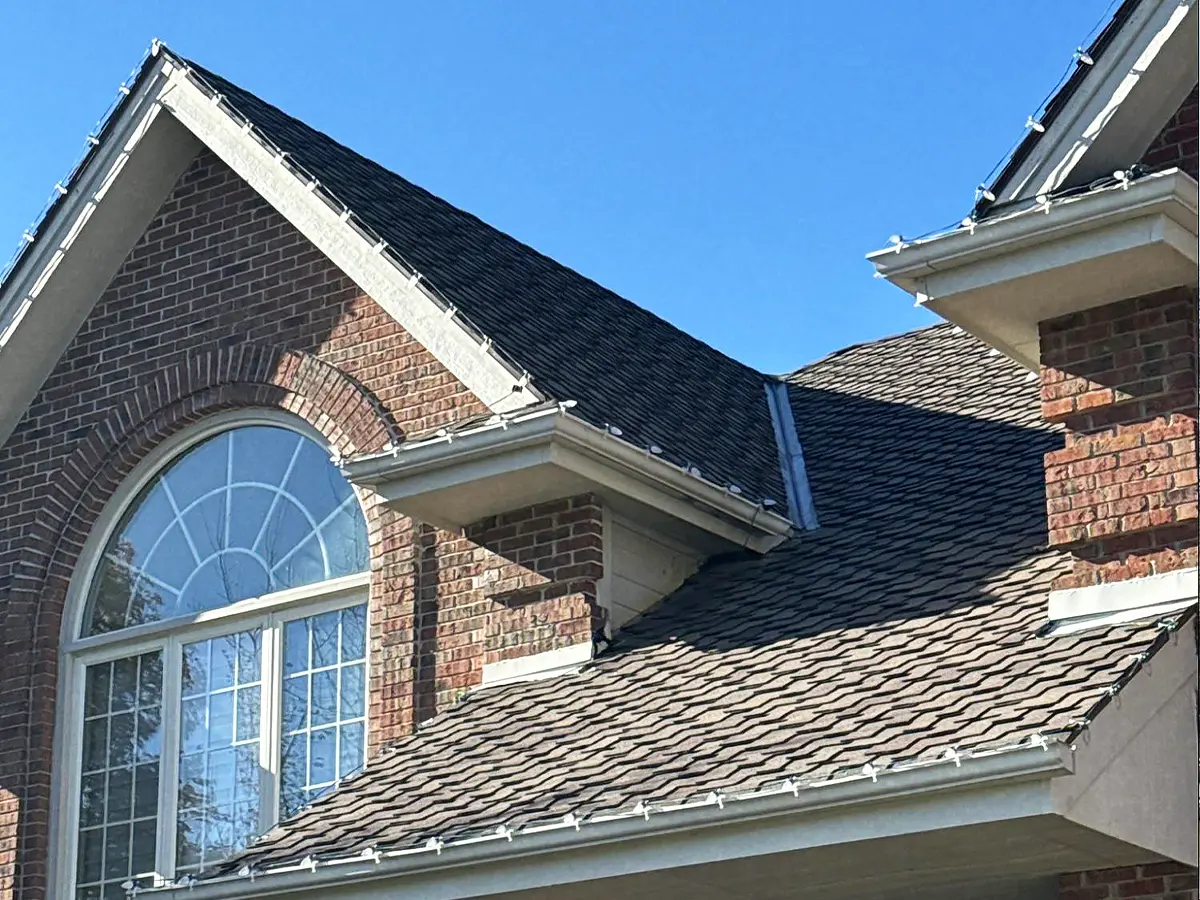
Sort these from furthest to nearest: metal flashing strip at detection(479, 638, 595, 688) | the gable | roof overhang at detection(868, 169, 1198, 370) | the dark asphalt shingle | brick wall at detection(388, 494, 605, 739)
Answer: the gable, the dark asphalt shingle, brick wall at detection(388, 494, 605, 739), metal flashing strip at detection(479, 638, 595, 688), roof overhang at detection(868, 169, 1198, 370)

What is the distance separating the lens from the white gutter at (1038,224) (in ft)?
29.9

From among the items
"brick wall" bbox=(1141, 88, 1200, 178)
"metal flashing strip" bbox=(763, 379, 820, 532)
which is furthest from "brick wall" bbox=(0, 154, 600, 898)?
"brick wall" bbox=(1141, 88, 1200, 178)

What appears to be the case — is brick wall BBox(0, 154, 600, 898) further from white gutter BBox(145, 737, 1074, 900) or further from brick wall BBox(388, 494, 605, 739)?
white gutter BBox(145, 737, 1074, 900)

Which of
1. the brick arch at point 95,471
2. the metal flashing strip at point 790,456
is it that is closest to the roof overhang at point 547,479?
the metal flashing strip at point 790,456

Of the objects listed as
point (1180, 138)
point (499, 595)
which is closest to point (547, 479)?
point (499, 595)

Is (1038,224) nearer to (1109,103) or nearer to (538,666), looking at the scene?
(1109,103)

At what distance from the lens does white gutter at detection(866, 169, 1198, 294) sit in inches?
358

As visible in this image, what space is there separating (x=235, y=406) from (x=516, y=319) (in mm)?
1975

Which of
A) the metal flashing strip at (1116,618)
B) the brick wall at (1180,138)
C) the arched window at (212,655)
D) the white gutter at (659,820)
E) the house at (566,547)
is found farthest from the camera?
the arched window at (212,655)

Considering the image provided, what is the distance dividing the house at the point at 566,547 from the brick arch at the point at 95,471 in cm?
3

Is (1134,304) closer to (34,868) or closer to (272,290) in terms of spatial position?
(272,290)

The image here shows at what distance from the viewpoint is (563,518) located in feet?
37.7

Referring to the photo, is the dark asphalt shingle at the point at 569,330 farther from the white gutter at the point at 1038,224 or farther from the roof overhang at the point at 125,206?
the white gutter at the point at 1038,224

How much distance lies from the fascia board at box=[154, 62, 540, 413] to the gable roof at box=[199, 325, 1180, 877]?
1.62m
